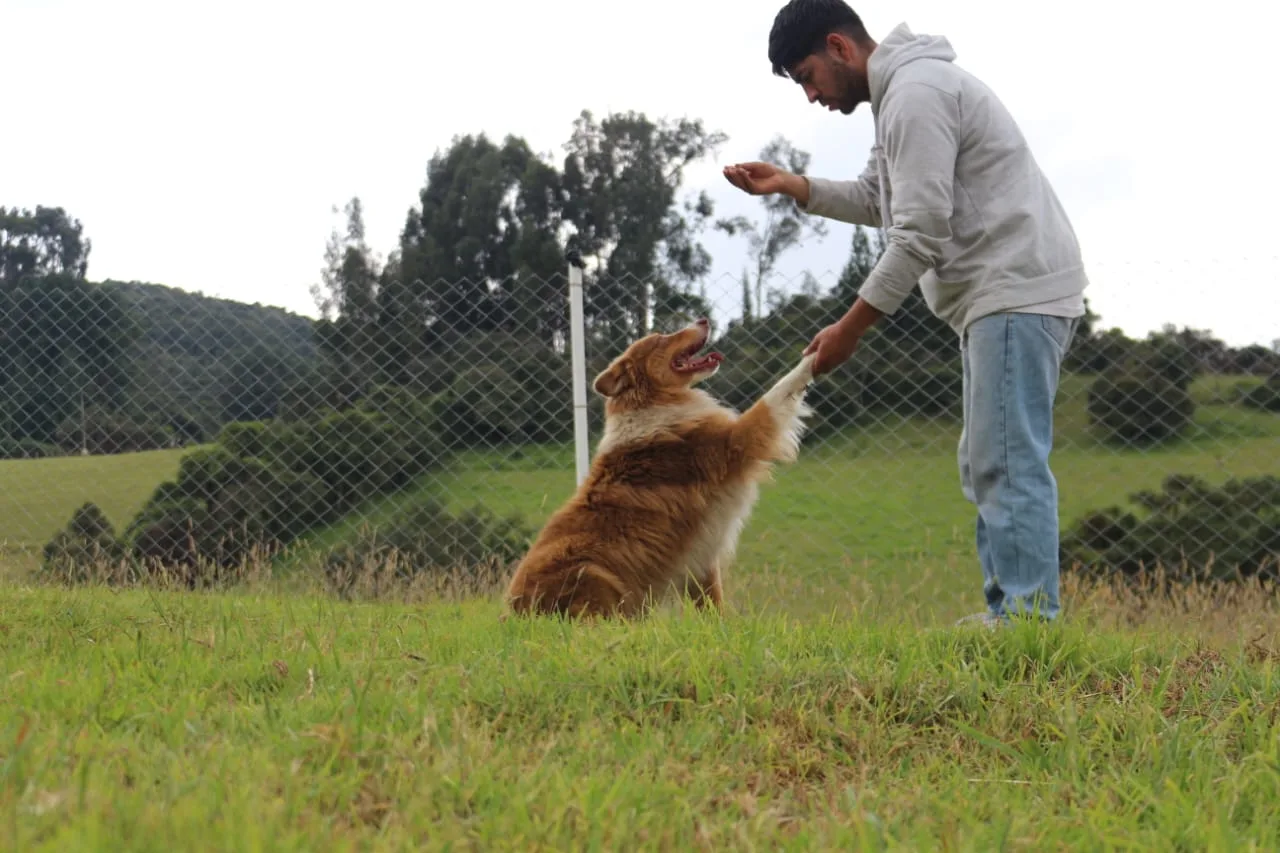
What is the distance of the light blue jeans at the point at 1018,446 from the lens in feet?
11.6

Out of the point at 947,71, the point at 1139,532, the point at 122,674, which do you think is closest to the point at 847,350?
the point at 947,71

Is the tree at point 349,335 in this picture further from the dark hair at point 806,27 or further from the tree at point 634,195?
the dark hair at point 806,27

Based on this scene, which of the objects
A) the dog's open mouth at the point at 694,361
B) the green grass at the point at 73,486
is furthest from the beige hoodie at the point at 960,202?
the green grass at the point at 73,486

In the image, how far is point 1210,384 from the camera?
820 cm

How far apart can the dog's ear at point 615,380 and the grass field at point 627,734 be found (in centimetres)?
151

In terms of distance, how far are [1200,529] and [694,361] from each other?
541 cm

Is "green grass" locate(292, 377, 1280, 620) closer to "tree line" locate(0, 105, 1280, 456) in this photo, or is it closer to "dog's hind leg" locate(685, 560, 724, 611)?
"tree line" locate(0, 105, 1280, 456)

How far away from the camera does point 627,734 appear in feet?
7.27

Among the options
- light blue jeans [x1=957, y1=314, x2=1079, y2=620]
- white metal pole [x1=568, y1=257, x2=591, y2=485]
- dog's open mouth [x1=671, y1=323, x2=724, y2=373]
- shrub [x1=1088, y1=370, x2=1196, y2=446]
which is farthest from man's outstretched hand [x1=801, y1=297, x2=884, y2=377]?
shrub [x1=1088, y1=370, x2=1196, y2=446]

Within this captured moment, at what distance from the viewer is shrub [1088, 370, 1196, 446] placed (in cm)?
823

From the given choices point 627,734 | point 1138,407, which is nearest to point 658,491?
point 627,734

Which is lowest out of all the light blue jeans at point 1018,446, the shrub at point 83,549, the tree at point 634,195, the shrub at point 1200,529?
the shrub at point 83,549

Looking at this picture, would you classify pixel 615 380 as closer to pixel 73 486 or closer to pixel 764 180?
pixel 764 180

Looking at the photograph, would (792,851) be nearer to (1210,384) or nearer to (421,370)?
(421,370)
